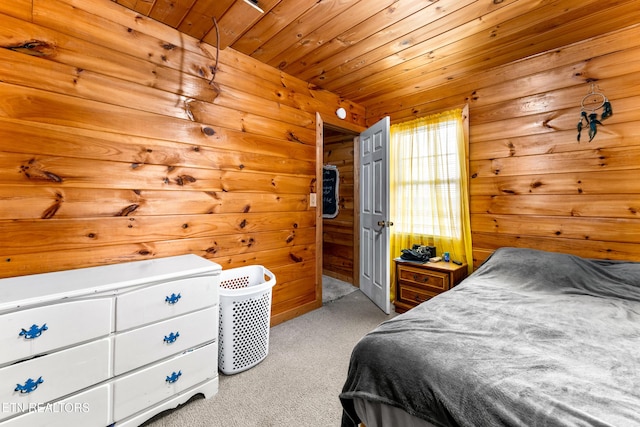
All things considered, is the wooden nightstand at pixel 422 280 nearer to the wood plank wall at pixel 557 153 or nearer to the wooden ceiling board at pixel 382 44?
the wood plank wall at pixel 557 153

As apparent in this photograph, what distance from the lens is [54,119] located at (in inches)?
62.1

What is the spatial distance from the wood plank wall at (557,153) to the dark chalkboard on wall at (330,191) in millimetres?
1869

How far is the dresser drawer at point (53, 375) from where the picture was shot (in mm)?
1106

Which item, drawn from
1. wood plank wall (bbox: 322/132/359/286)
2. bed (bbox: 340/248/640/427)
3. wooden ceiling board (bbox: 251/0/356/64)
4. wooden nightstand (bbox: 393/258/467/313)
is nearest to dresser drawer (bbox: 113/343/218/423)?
bed (bbox: 340/248/640/427)

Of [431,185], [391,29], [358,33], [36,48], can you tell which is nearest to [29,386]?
[36,48]

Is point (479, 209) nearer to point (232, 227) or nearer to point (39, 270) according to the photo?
point (232, 227)

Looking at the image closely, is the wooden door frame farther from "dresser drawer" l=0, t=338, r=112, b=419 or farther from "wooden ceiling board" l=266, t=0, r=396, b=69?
"dresser drawer" l=0, t=338, r=112, b=419

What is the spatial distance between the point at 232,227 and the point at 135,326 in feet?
3.45

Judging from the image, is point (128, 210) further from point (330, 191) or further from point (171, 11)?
point (330, 191)

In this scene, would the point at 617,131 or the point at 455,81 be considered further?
the point at 455,81

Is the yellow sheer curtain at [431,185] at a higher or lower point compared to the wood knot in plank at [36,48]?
lower

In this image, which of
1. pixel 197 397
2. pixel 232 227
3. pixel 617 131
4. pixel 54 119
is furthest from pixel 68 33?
pixel 617 131

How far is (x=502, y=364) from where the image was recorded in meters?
0.98

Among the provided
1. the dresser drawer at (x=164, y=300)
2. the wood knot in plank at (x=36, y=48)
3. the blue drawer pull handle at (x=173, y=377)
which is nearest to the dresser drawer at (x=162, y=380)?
the blue drawer pull handle at (x=173, y=377)
